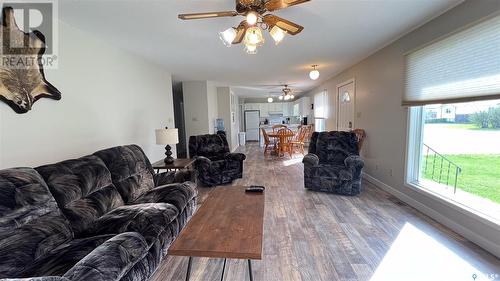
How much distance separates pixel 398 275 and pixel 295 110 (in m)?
10.5

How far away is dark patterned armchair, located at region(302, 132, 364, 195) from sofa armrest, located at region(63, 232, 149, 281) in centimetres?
281

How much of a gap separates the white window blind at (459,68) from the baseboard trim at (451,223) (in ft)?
4.21

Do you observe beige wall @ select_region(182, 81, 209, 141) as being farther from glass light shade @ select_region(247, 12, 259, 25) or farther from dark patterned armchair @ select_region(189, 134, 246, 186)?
glass light shade @ select_region(247, 12, 259, 25)

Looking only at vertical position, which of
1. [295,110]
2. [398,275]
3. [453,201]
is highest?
[295,110]

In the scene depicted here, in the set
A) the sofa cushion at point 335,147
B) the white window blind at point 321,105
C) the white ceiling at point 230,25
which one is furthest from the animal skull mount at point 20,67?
the white window blind at point 321,105

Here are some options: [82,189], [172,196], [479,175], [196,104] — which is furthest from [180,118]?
[479,175]

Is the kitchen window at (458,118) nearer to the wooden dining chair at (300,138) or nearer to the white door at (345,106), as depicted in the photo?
the white door at (345,106)

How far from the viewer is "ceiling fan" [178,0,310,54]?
175cm

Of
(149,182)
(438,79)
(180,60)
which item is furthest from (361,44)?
(149,182)

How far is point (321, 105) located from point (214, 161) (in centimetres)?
483

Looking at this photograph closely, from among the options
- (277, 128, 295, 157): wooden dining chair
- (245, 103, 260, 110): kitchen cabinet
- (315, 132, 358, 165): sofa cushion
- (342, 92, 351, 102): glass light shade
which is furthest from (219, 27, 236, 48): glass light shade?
(245, 103, 260, 110): kitchen cabinet

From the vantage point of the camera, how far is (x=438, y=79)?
8.46 feet

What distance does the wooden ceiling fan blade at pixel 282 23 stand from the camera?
1.91 metres

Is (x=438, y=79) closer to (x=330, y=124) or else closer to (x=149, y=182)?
(x=149, y=182)
